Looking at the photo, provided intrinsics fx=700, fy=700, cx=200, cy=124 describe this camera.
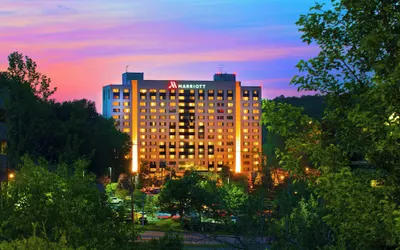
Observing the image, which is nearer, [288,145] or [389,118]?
[389,118]

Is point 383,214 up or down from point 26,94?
down

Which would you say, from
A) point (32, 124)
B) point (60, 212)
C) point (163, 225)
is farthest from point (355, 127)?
point (163, 225)

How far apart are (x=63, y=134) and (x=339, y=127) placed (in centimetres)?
6151

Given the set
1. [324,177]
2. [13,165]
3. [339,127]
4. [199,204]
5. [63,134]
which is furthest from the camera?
[63,134]

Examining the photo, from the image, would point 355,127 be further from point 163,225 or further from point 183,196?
point 163,225

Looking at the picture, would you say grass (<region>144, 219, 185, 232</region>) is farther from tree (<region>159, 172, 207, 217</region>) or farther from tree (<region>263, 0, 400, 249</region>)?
tree (<region>263, 0, 400, 249</region>)

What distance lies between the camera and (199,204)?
204 ft

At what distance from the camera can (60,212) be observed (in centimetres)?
2602

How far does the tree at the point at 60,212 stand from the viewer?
85.1ft

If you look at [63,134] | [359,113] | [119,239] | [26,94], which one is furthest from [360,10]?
[63,134]

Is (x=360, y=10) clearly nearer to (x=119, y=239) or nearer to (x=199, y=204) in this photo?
(x=119, y=239)

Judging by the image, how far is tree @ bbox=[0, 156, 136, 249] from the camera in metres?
26.0

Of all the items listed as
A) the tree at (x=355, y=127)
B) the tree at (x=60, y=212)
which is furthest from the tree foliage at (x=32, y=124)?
the tree at (x=355, y=127)

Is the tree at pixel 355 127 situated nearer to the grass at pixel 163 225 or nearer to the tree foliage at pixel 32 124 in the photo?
the tree foliage at pixel 32 124
